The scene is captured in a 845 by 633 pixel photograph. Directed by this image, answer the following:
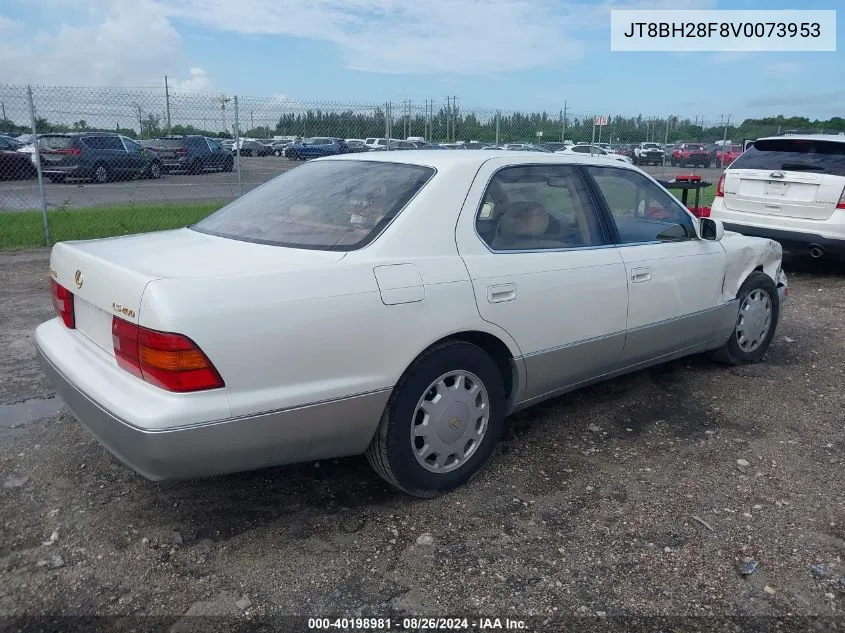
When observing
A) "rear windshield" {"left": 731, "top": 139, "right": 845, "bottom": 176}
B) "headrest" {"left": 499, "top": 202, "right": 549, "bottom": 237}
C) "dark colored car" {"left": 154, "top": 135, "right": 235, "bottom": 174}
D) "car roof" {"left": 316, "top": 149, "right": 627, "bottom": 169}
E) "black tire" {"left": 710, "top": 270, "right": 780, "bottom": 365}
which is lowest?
"black tire" {"left": 710, "top": 270, "right": 780, "bottom": 365}

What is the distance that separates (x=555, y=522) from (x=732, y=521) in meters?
0.78

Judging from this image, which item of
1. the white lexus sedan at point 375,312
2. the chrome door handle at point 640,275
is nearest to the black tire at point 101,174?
the white lexus sedan at point 375,312

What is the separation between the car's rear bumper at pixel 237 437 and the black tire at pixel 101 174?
15725 millimetres

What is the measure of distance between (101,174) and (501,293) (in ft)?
54.0

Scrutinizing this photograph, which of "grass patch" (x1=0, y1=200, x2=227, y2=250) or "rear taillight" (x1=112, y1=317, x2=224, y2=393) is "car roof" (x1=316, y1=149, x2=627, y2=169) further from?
"grass patch" (x1=0, y1=200, x2=227, y2=250)

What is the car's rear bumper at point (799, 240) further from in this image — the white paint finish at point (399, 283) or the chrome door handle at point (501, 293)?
the white paint finish at point (399, 283)

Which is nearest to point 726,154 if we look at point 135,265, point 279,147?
point 279,147

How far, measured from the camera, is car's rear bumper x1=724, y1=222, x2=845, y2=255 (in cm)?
780

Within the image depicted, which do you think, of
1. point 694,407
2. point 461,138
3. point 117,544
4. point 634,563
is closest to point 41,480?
point 117,544

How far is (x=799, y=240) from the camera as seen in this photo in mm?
7977

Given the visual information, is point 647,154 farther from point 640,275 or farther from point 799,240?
point 640,275

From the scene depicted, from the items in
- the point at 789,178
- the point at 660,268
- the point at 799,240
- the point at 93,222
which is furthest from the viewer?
the point at 93,222

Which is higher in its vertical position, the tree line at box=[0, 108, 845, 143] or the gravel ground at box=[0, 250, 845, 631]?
the tree line at box=[0, 108, 845, 143]

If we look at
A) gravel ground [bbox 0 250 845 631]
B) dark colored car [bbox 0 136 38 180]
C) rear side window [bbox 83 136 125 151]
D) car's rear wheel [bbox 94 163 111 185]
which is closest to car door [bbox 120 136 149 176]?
rear side window [bbox 83 136 125 151]
